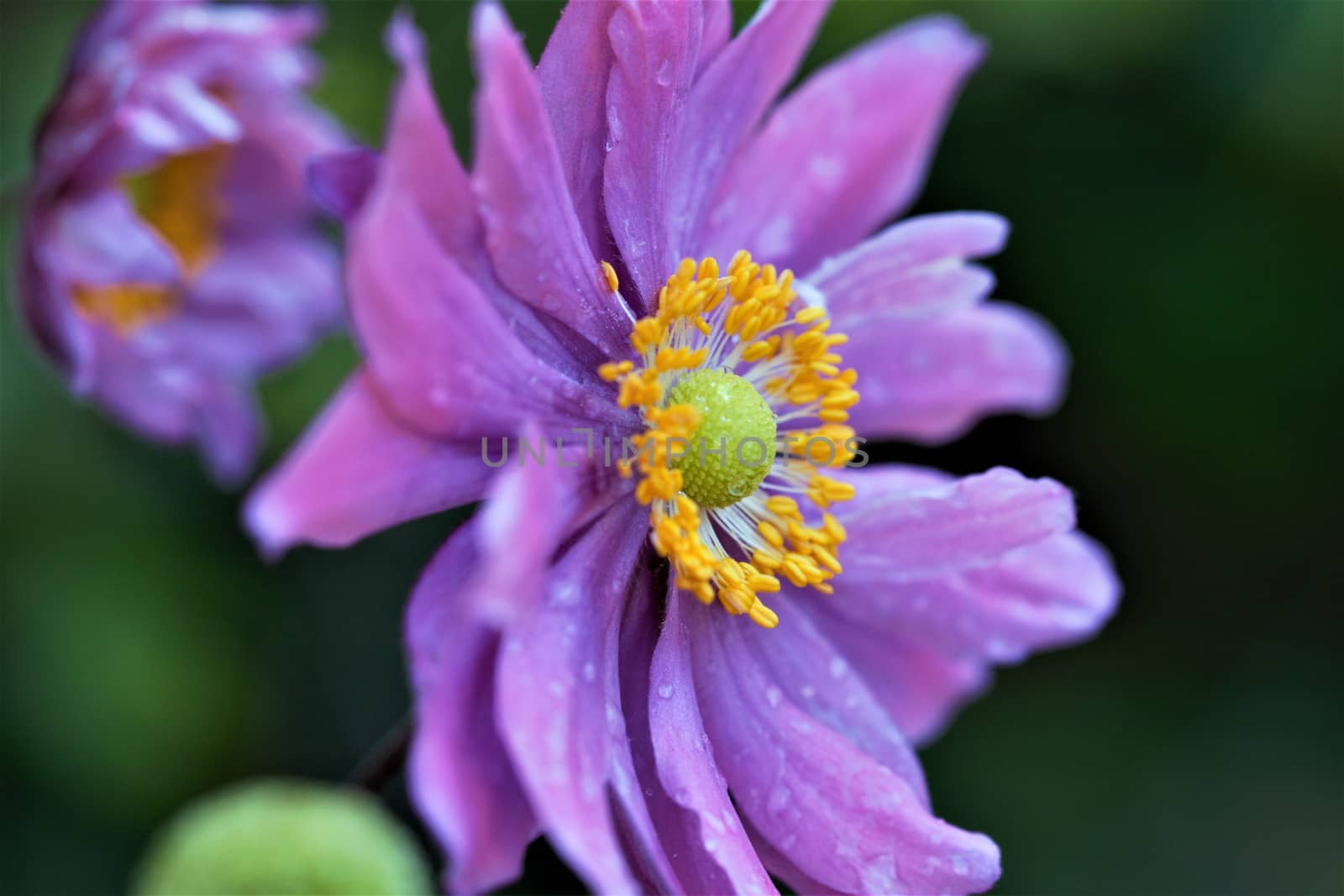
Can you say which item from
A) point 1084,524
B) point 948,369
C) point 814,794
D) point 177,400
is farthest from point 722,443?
point 1084,524

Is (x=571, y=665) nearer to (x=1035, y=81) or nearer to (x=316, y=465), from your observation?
(x=316, y=465)

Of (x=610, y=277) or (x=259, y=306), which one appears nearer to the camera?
(x=610, y=277)

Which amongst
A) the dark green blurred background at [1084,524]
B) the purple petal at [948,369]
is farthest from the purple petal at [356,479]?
the dark green blurred background at [1084,524]

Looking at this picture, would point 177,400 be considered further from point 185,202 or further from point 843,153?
point 843,153

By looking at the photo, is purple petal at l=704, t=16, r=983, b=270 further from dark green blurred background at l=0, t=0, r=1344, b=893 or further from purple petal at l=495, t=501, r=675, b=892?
dark green blurred background at l=0, t=0, r=1344, b=893

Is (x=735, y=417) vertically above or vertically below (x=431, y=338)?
below

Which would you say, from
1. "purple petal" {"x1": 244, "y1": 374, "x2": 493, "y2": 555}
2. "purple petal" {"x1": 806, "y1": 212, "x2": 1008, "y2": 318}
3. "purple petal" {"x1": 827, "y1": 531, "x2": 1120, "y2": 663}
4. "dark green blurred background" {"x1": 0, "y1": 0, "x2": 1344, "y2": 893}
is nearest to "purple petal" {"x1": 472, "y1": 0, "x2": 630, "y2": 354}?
"purple petal" {"x1": 244, "y1": 374, "x2": 493, "y2": 555}

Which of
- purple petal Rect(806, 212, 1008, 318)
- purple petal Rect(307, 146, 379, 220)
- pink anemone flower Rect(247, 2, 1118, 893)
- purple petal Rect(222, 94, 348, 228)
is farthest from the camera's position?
purple petal Rect(222, 94, 348, 228)

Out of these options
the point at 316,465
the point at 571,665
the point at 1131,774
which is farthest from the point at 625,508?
the point at 1131,774
